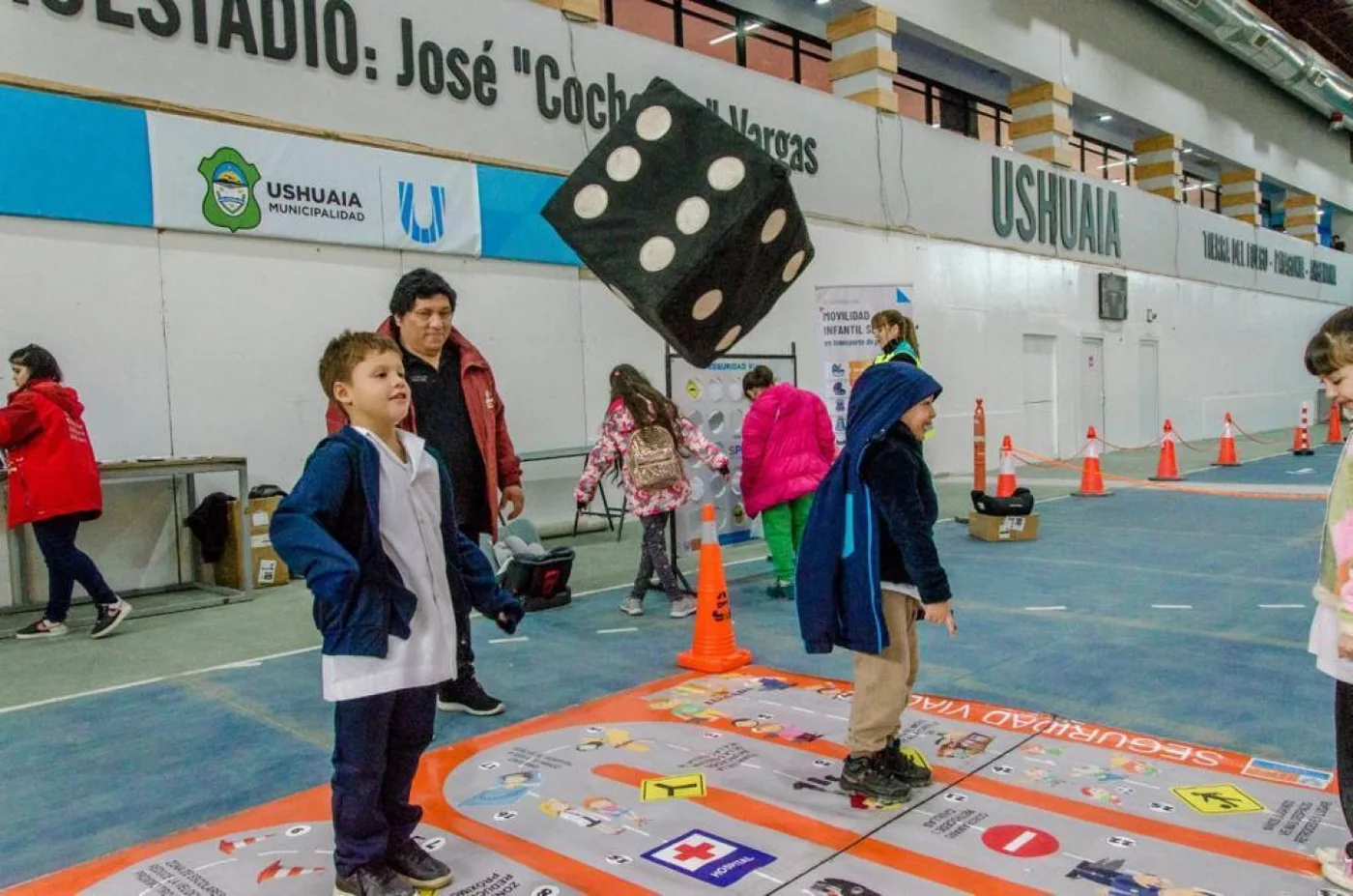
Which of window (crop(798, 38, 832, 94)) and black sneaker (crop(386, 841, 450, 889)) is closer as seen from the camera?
black sneaker (crop(386, 841, 450, 889))

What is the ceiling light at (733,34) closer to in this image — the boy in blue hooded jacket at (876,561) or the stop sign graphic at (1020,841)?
the boy in blue hooded jacket at (876,561)

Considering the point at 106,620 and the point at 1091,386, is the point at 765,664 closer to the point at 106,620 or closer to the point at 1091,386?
the point at 106,620

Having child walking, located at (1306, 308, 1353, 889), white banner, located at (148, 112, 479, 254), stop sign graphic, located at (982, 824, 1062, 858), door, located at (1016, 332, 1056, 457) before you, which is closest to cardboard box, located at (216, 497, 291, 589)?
white banner, located at (148, 112, 479, 254)

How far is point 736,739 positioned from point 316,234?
5522mm

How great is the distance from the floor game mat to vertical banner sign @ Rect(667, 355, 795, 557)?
312cm

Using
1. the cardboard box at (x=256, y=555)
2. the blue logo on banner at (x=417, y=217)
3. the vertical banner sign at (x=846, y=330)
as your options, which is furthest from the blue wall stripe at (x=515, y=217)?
the cardboard box at (x=256, y=555)

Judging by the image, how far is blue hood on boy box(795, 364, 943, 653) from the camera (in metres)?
2.88

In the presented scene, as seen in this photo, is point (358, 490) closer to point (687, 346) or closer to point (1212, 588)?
point (687, 346)

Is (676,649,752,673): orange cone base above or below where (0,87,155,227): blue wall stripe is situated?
below

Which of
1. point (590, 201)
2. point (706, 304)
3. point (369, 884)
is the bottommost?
point (369, 884)

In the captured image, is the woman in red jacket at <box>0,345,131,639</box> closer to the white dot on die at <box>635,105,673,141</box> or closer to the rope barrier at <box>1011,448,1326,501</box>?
the white dot on die at <box>635,105,673,141</box>

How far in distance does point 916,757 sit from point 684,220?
6.43 feet

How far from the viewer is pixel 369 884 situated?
2.37 metres

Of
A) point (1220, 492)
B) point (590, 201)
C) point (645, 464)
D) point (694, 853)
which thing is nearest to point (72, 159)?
point (645, 464)
